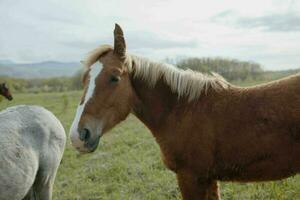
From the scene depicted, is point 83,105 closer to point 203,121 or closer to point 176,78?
point 176,78

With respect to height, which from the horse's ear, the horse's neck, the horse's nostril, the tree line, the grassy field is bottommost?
the tree line

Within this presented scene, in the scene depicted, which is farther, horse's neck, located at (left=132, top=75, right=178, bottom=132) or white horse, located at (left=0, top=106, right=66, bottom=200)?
white horse, located at (left=0, top=106, right=66, bottom=200)

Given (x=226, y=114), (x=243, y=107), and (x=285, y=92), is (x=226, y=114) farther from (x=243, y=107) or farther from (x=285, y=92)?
(x=285, y=92)

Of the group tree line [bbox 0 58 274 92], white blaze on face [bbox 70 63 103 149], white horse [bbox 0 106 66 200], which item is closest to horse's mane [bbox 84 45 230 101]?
white blaze on face [bbox 70 63 103 149]

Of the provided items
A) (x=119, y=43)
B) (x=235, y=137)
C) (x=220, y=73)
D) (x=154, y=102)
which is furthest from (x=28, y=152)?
(x=220, y=73)

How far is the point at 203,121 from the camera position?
3.54 m

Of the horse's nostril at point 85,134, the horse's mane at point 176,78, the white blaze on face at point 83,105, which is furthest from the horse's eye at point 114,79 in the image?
the horse's nostril at point 85,134

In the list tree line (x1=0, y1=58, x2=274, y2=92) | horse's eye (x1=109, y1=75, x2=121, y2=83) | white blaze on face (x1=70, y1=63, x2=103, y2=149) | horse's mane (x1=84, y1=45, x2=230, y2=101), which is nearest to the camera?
white blaze on face (x1=70, y1=63, x2=103, y2=149)

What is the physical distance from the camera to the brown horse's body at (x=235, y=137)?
3.32 metres

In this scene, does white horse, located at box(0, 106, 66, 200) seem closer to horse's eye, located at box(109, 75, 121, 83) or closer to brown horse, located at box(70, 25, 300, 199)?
brown horse, located at box(70, 25, 300, 199)

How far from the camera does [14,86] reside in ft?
178

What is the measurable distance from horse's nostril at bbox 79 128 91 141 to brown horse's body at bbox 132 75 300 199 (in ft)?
2.66

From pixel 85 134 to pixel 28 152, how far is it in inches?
46.7

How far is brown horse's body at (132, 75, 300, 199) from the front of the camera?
332 centimetres
